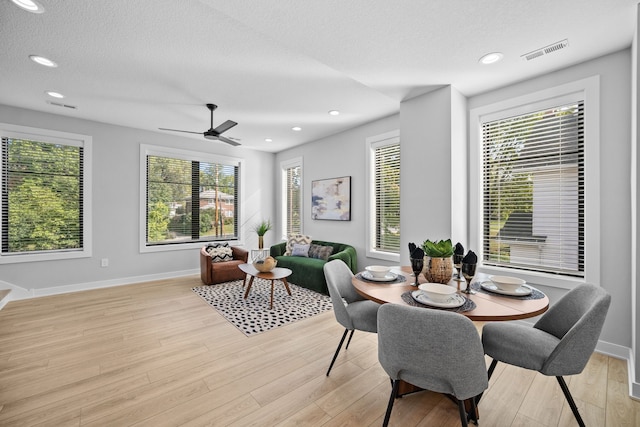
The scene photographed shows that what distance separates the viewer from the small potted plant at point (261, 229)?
6000 mm

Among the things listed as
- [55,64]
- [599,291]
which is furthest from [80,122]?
[599,291]

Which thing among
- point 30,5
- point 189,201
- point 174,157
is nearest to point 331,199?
point 189,201

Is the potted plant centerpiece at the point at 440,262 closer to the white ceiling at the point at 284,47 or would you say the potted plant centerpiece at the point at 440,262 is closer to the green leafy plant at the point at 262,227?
the white ceiling at the point at 284,47

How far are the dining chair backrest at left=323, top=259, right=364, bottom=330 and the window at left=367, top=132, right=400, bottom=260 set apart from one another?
1.88 metres

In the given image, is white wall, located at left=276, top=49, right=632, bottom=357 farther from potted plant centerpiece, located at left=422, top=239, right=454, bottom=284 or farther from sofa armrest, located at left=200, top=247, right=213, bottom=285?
sofa armrest, located at left=200, top=247, right=213, bottom=285

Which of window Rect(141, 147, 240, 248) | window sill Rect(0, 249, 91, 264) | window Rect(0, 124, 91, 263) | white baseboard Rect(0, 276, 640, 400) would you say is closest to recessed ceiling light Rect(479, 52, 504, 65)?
white baseboard Rect(0, 276, 640, 400)

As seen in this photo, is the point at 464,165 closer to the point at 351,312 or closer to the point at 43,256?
the point at 351,312

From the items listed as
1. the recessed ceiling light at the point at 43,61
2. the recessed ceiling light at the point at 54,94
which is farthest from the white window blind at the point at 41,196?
the recessed ceiling light at the point at 43,61

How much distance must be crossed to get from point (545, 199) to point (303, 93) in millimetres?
2913

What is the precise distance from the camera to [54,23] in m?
2.09

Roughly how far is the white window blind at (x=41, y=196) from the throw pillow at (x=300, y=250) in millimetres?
3478

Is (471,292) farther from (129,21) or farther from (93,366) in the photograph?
(129,21)

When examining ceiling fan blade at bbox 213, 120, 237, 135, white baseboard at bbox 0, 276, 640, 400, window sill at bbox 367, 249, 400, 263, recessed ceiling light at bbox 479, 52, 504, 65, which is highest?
recessed ceiling light at bbox 479, 52, 504, 65

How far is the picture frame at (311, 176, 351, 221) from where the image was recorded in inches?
192
